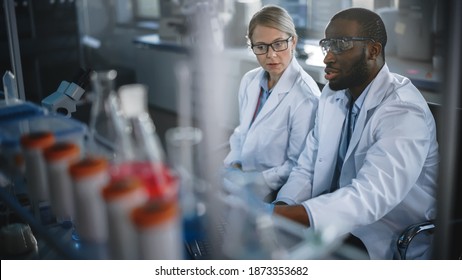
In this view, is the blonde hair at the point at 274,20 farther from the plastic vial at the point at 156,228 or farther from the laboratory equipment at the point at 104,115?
the plastic vial at the point at 156,228

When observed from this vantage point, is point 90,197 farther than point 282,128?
No

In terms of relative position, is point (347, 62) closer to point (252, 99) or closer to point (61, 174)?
point (252, 99)

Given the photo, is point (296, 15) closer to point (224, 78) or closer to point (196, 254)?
point (224, 78)

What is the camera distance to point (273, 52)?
1.96 meters

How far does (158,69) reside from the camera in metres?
4.84

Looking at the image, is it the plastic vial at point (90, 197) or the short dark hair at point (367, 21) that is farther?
the short dark hair at point (367, 21)

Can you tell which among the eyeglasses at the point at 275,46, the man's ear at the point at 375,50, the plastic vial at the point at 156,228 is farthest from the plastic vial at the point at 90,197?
the eyeglasses at the point at 275,46

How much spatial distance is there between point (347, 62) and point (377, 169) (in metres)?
0.45

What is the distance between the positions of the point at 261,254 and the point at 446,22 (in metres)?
0.47

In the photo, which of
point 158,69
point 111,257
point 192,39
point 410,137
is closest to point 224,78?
point 192,39

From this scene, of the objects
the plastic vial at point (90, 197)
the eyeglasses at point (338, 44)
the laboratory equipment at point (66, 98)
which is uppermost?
the eyeglasses at point (338, 44)

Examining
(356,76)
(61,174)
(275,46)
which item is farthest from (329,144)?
(61,174)

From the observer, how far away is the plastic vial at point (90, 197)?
0.85 metres

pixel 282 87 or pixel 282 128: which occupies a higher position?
pixel 282 87
